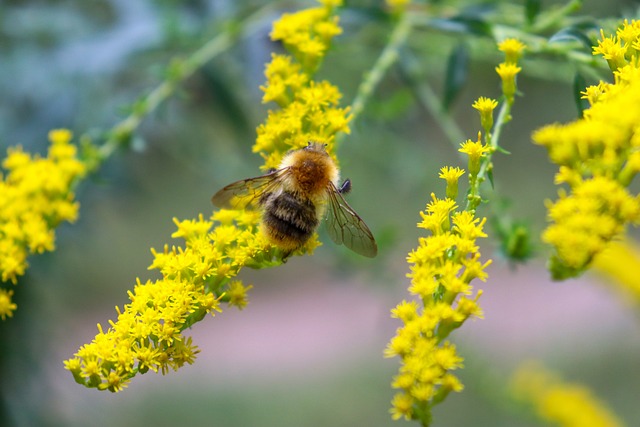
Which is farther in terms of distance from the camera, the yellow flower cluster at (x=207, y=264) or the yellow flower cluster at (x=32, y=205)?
the yellow flower cluster at (x=32, y=205)

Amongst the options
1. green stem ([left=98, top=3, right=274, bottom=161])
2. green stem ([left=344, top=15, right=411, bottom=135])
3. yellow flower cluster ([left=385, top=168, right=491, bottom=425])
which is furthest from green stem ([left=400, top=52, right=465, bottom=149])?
yellow flower cluster ([left=385, top=168, right=491, bottom=425])

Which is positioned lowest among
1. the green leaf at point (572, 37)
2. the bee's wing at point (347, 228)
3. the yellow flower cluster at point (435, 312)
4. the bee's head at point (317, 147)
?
the yellow flower cluster at point (435, 312)

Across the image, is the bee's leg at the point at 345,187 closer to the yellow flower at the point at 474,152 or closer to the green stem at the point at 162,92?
the yellow flower at the point at 474,152

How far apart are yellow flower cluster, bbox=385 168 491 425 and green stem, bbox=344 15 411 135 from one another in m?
0.58

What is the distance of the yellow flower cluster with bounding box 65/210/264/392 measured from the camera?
1.66 m

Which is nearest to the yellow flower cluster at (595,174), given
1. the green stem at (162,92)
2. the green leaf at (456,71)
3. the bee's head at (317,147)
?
the bee's head at (317,147)

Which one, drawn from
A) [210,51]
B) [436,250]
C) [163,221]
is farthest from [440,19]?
[163,221]

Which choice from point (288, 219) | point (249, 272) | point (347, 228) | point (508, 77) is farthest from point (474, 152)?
point (249, 272)

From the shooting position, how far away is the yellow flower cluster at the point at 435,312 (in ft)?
4.98

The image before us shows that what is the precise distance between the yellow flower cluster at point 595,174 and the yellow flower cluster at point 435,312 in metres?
0.18

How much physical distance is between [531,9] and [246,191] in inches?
40.4

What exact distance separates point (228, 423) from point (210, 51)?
4.73 metres

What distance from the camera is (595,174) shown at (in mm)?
Answer: 1510

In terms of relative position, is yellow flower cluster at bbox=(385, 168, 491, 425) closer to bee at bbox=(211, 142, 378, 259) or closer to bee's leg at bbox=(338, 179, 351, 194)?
bee at bbox=(211, 142, 378, 259)
